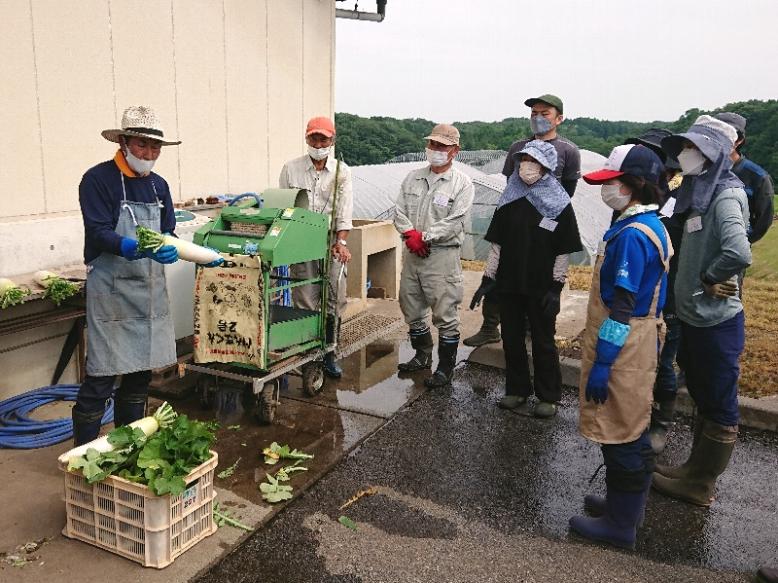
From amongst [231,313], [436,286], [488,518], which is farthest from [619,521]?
[231,313]

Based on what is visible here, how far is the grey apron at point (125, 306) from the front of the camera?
358 cm

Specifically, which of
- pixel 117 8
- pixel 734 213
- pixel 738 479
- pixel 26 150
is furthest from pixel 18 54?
pixel 738 479

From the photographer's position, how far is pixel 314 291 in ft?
17.7

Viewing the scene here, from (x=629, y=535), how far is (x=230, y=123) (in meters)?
5.20

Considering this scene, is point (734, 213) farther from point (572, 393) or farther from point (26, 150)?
point (26, 150)

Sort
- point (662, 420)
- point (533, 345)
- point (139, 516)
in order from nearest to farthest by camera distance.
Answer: point (139, 516) → point (662, 420) → point (533, 345)

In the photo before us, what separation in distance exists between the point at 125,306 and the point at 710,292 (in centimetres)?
325

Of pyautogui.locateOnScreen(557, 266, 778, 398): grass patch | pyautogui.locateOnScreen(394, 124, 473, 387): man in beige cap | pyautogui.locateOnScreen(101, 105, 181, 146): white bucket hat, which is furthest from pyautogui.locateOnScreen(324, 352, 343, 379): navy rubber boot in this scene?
pyautogui.locateOnScreen(101, 105, 181, 146): white bucket hat

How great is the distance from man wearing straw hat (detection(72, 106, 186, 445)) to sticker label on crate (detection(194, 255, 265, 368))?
523 mm

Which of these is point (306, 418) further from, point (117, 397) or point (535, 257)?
point (535, 257)

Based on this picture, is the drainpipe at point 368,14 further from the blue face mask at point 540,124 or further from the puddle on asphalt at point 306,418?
the puddle on asphalt at point 306,418

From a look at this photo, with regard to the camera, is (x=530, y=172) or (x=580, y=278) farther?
(x=580, y=278)

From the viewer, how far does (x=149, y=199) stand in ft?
12.2

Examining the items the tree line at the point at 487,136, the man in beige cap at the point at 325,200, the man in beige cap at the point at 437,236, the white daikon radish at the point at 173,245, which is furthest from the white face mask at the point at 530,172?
the tree line at the point at 487,136
